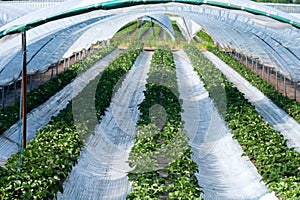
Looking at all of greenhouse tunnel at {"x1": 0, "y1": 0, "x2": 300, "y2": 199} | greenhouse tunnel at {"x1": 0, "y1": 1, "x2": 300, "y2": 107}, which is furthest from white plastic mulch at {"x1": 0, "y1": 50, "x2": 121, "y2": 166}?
greenhouse tunnel at {"x1": 0, "y1": 1, "x2": 300, "y2": 107}

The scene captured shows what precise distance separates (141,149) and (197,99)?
21.1 feet

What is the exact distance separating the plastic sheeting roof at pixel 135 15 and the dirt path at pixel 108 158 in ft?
6.71

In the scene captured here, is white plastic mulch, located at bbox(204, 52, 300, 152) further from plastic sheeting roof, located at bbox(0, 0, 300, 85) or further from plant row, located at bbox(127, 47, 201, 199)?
plant row, located at bbox(127, 47, 201, 199)

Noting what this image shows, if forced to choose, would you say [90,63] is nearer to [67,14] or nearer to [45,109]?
[45,109]

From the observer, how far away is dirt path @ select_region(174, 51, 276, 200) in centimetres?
793

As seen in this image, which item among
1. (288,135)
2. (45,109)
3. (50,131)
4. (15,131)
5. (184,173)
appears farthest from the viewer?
(45,109)

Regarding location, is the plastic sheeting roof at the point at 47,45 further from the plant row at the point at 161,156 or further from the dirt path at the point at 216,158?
the dirt path at the point at 216,158

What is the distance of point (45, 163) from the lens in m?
7.36

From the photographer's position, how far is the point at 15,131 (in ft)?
33.9

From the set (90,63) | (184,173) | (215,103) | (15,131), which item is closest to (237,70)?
(90,63)

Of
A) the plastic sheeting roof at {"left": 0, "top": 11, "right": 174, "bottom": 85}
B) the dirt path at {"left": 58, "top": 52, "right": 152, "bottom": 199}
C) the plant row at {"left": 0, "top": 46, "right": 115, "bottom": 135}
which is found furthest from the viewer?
the plant row at {"left": 0, "top": 46, "right": 115, "bottom": 135}

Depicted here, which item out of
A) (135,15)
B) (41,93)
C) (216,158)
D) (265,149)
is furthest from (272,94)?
(265,149)

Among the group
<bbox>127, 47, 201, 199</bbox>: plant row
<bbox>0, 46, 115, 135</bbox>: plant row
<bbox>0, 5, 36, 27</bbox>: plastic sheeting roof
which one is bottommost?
<bbox>0, 46, 115, 135</bbox>: plant row

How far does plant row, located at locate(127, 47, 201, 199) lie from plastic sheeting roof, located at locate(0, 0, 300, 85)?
2052 mm
